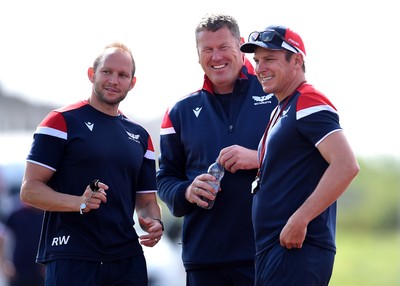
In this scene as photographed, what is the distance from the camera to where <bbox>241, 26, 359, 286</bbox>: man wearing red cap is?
5.96m

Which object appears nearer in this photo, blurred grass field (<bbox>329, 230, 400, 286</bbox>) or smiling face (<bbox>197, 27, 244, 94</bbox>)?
smiling face (<bbox>197, 27, 244, 94</bbox>)

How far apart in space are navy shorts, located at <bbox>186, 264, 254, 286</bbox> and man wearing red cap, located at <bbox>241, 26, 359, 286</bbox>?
2.34 ft

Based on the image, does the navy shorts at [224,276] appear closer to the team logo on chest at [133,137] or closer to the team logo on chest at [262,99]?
the team logo on chest at [133,137]

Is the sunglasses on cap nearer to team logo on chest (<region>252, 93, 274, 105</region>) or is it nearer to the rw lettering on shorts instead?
team logo on chest (<region>252, 93, 274, 105</region>)

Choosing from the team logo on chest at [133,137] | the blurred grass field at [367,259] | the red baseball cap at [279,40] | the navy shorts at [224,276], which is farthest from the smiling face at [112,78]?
the blurred grass field at [367,259]

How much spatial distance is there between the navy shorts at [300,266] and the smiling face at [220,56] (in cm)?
162

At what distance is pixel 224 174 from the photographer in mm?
7164

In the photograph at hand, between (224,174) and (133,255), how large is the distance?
0.87 meters

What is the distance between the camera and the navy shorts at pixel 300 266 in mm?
6047

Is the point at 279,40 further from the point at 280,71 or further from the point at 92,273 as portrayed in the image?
the point at 92,273

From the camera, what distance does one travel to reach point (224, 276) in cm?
719

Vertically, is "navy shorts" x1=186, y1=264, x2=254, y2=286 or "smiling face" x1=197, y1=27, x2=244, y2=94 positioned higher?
"smiling face" x1=197, y1=27, x2=244, y2=94

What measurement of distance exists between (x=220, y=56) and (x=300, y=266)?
1915mm

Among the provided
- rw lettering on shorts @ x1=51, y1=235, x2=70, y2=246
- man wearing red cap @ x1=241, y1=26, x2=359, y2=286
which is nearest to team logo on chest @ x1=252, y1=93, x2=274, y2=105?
man wearing red cap @ x1=241, y1=26, x2=359, y2=286
